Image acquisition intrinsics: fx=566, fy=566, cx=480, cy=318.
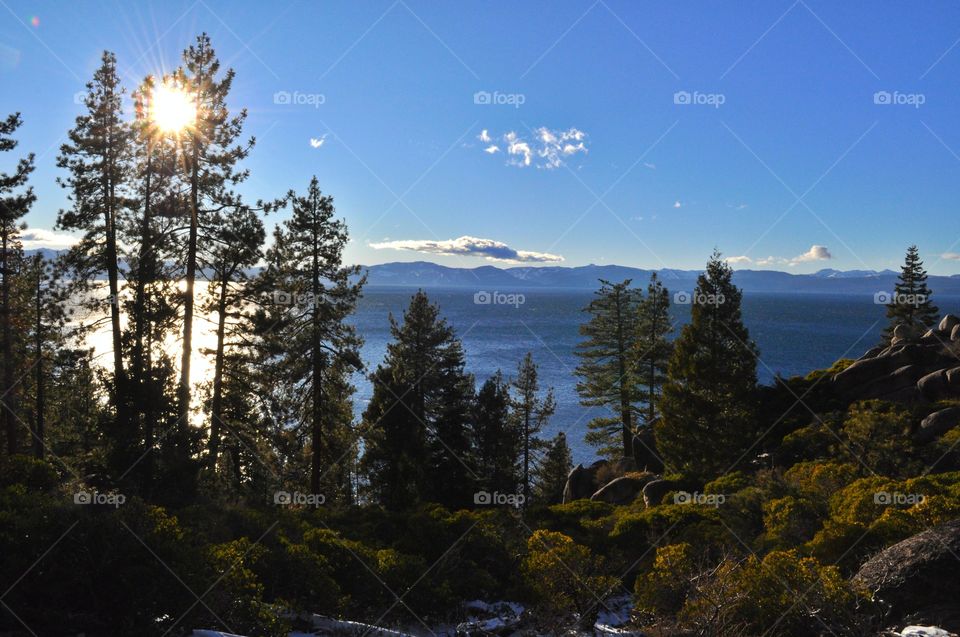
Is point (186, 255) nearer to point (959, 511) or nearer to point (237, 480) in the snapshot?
point (237, 480)

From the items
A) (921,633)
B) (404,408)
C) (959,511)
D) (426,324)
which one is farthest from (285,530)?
(426,324)

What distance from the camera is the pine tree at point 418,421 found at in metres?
27.8

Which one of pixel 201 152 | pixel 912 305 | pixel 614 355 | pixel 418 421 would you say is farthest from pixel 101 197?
pixel 912 305

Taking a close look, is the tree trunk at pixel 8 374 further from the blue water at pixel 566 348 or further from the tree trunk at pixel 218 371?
the blue water at pixel 566 348

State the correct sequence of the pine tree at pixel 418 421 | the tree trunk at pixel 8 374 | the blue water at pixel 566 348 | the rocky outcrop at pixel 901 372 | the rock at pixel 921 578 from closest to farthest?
the rock at pixel 921 578
the tree trunk at pixel 8 374
the pine tree at pixel 418 421
the rocky outcrop at pixel 901 372
the blue water at pixel 566 348

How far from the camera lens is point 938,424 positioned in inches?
873

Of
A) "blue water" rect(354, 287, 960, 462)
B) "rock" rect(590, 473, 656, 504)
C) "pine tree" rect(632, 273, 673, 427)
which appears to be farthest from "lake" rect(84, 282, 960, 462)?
"rock" rect(590, 473, 656, 504)

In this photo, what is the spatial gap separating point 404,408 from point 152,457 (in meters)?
14.3

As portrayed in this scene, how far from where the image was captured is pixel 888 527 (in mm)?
10953

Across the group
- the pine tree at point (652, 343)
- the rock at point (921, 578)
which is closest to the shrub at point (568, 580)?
the rock at point (921, 578)

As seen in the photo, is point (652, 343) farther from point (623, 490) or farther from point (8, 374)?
point (8, 374)

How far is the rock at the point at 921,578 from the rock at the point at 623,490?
17.1m

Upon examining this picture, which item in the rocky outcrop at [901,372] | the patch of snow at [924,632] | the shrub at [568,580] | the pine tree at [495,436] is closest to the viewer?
the patch of snow at [924,632]

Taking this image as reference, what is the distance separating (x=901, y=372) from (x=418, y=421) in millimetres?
24732
